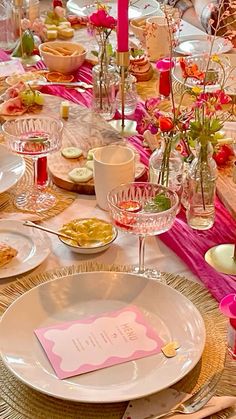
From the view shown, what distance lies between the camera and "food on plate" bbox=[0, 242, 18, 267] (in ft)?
4.19

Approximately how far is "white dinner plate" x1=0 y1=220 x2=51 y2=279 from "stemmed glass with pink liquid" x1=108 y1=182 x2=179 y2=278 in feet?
0.55

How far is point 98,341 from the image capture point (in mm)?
1083

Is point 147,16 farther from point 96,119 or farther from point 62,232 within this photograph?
point 62,232

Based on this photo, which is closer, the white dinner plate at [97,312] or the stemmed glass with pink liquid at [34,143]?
the white dinner plate at [97,312]

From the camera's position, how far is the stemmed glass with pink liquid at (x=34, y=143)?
1490mm

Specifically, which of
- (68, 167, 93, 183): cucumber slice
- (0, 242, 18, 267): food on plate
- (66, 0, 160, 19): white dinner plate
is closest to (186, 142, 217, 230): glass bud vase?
(68, 167, 93, 183): cucumber slice

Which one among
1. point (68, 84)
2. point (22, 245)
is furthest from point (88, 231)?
point (68, 84)

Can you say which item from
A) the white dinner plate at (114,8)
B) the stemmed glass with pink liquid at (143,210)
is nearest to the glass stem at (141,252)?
the stemmed glass with pink liquid at (143,210)

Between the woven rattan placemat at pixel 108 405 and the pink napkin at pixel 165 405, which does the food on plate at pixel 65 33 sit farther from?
the pink napkin at pixel 165 405

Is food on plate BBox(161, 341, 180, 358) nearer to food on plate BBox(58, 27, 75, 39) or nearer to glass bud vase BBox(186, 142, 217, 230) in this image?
glass bud vase BBox(186, 142, 217, 230)

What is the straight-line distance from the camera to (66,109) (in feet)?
6.18

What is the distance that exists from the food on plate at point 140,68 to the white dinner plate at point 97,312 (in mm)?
1048

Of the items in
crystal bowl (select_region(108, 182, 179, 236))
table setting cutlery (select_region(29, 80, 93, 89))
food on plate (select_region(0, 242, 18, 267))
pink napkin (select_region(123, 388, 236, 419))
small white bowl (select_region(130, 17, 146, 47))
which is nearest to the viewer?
pink napkin (select_region(123, 388, 236, 419))

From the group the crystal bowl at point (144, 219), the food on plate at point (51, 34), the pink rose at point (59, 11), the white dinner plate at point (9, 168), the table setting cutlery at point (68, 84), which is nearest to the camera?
the crystal bowl at point (144, 219)
